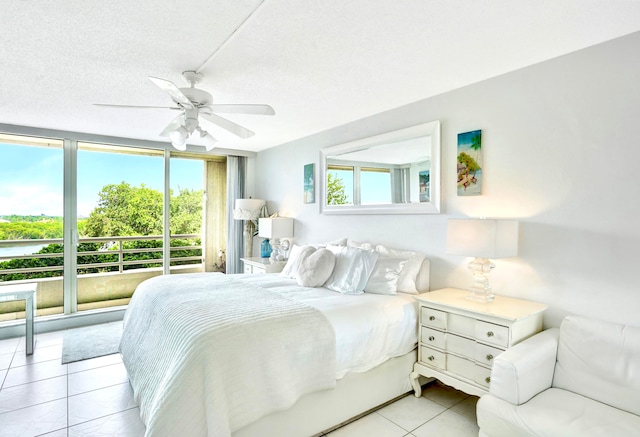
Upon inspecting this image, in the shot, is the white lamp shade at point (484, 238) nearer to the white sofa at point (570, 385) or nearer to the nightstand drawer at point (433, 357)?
the white sofa at point (570, 385)

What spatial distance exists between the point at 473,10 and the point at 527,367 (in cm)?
194

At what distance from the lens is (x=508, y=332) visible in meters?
2.08

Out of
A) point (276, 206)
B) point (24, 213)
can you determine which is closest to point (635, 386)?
point (276, 206)

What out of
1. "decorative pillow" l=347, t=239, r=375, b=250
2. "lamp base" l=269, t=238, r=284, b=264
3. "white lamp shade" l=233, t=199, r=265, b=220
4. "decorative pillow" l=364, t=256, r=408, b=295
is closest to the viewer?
"decorative pillow" l=364, t=256, r=408, b=295

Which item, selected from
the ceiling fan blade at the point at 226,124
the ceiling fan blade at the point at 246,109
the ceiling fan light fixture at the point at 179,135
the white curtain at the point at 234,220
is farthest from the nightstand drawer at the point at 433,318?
the white curtain at the point at 234,220

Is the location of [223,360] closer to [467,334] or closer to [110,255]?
[467,334]

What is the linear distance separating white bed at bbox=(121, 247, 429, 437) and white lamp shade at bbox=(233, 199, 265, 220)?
2.31 m

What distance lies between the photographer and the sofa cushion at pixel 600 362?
1.77 meters

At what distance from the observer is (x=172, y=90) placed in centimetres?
217

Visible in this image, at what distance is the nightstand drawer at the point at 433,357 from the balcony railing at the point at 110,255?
4.33 m

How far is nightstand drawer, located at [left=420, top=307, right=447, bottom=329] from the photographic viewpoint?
2.45 m

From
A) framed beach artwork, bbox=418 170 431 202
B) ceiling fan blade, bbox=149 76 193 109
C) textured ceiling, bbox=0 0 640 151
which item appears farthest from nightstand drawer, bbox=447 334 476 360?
ceiling fan blade, bbox=149 76 193 109

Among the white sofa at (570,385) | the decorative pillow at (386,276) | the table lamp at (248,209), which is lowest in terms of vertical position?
the white sofa at (570,385)

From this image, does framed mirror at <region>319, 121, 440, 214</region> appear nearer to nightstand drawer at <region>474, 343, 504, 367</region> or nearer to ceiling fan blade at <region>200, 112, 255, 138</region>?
nightstand drawer at <region>474, 343, 504, 367</region>
